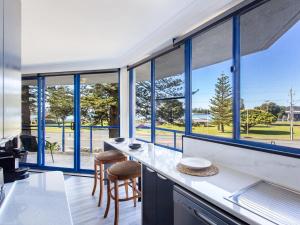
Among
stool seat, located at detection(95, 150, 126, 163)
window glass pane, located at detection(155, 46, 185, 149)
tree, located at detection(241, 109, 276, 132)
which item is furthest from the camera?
stool seat, located at detection(95, 150, 126, 163)

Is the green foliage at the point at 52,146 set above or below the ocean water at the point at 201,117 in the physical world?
below

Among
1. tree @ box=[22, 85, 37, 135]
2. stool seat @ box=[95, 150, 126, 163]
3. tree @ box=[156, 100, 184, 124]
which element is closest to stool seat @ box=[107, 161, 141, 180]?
stool seat @ box=[95, 150, 126, 163]

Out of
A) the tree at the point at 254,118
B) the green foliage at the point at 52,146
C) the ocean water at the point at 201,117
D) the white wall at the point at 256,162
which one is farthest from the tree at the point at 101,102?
the tree at the point at 254,118

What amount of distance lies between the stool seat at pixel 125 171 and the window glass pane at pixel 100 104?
1.86 meters

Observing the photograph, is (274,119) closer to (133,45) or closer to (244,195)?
(244,195)

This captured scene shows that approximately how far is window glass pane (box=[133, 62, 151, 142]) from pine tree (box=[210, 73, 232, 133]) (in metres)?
1.55

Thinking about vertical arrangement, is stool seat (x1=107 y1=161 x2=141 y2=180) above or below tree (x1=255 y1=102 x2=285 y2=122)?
below

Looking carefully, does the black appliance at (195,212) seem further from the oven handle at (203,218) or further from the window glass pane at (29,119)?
the window glass pane at (29,119)

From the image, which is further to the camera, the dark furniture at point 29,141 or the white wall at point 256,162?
the dark furniture at point 29,141

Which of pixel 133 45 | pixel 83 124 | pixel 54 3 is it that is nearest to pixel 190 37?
pixel 133 45

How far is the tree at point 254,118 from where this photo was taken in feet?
5.25

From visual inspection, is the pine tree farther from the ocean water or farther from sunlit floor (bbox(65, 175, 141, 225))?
sunlit floor (bbox(65, 175, 141, 225))

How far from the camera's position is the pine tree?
6.30 ft

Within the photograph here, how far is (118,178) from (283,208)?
1653mm
